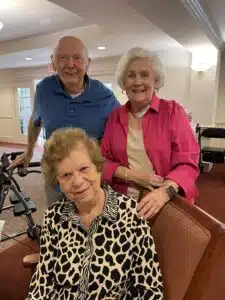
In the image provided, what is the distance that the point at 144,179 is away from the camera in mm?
1175

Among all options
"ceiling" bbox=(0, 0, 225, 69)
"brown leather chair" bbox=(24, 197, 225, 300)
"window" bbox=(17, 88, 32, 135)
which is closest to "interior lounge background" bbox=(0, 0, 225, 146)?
"ceiling" bbox=(0, 0, 225, 69)

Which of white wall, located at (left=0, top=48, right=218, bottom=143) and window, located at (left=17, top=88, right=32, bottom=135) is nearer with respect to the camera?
white wall, located at (left=0, top=48, right=218, bottom=143)

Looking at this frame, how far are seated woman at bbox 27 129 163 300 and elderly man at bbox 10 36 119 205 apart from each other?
1.53ft

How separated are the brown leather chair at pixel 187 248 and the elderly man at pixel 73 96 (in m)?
0.65

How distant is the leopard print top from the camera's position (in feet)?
3.19

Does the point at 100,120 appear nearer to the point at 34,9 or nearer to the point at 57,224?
the point at 57,224

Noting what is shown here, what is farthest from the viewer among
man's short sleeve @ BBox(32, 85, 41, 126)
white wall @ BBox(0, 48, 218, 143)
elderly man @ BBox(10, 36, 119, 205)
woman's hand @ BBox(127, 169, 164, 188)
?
white wall @ BBox(0, 48, 218, 143)

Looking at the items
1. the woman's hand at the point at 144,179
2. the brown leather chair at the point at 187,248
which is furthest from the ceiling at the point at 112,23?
the brown leather chair at the point at 187,248

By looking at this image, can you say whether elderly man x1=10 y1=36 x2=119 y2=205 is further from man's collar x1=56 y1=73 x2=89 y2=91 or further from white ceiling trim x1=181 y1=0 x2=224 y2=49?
white ceiling trim x1=181 y1=0 x2=224 y2=49

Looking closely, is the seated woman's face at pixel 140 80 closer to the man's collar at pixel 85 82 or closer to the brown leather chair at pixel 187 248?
the man's collar at pixel 85 82

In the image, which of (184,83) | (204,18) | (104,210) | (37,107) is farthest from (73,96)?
(184,83)

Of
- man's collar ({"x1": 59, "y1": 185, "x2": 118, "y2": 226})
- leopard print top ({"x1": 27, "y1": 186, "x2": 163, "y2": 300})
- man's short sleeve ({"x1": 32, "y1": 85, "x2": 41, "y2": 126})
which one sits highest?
man's short sleeve ({"x1": 32, "y1": 85, "x2": 41, "y2": 126})

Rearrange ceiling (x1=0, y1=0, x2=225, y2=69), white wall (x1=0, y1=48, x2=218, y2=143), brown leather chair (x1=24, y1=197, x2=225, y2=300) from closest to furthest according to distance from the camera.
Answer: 1. brown leather chair (x1=24, y1=197, x2=225, y2=300)
2. ceiling (x1=0, y1=0, x2=225, y2=69)
3. white wall (x1=0, y1=48, x2=218, y2=143)

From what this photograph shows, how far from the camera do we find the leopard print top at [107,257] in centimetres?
97
